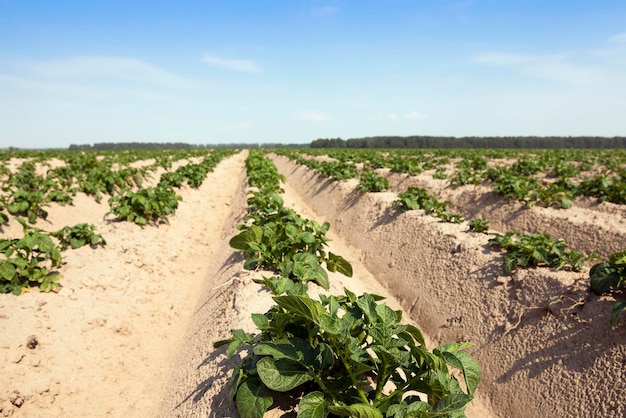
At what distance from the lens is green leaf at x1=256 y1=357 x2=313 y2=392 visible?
228 cm

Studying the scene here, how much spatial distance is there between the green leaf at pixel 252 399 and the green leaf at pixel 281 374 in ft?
0.74

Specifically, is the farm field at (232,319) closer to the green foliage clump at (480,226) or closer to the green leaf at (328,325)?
the green foliage clump at (480,226)

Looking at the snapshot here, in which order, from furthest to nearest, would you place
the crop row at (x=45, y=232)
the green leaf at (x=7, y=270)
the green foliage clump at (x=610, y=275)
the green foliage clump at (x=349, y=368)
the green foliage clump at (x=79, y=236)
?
1. the green foliage clump at (x=79, y=236)
2. the crop row at (x=45, y=232)
3. the green leaf at (x=7, y=270)
4. the green foliage clump at (x=610, y=275)
5. the green foliage clump at (x=349, y=368)

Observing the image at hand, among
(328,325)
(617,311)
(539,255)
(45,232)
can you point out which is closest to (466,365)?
(328,325)

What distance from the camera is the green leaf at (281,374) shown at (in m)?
2.28

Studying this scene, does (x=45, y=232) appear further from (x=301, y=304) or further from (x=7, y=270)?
(x=301, y=304)

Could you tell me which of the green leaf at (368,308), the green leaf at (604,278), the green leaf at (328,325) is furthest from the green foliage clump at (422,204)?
the green leaf at (328,325)

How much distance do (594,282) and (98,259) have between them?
25.8 feet

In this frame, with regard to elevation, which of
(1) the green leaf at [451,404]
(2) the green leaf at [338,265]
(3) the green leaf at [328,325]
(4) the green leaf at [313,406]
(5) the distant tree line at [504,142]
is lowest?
(2) the green leaf at [338,265]

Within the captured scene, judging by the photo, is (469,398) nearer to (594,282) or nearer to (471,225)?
(594,282)

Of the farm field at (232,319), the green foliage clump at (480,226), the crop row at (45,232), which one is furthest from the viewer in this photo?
the green foliage clump at (480,226)

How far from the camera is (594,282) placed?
13.5 feet

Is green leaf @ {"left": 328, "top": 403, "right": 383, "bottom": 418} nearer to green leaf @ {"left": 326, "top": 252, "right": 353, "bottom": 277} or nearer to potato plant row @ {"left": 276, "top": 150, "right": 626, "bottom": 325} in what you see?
potato plant row @ {"left": 276, "top": 150, "right": 626, "bottom": 325}

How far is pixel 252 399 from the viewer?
243cm
